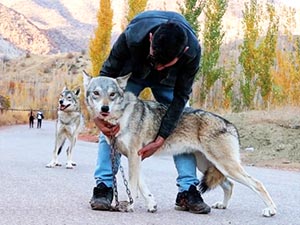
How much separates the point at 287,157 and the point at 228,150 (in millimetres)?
12780

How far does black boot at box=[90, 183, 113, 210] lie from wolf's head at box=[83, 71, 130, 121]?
69cm

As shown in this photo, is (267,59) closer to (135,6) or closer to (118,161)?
(135,6)

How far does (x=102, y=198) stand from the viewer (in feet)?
19.7

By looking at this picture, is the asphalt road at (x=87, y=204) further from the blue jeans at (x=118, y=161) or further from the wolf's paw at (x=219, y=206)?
the blue jeans at (x=118, y=161)

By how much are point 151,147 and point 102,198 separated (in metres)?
0.66

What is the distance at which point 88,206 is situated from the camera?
20.3ft

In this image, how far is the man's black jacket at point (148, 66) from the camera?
18.7 ft

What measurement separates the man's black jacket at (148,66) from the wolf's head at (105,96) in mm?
209

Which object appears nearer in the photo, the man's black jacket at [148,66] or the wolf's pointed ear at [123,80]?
the man's black jacket at [148,66]

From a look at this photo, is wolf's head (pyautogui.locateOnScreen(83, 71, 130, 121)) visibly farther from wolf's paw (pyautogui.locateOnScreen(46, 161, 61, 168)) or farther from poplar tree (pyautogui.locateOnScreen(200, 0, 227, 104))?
poplar tree (pyautogui.locateOnScreen(200, 0, 227, 104))

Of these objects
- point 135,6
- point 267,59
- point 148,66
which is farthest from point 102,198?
point 267,59

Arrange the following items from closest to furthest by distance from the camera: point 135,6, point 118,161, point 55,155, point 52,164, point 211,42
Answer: point 118,161
point 52,164
point 55,155
point 135,6
point 211,42

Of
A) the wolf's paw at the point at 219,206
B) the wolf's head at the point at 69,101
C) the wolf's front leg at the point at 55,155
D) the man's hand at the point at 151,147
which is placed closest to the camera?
the man's hand at the point at 151,147

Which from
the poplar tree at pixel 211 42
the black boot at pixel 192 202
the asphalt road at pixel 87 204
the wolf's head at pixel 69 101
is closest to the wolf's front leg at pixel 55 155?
the wolf's head at pixel 69 101
